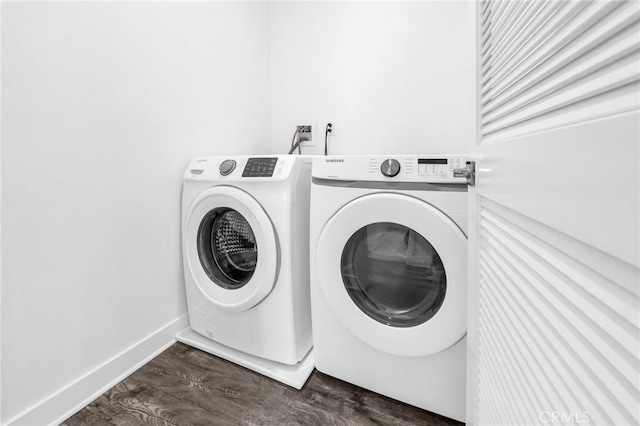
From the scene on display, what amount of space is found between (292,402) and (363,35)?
6.16ft

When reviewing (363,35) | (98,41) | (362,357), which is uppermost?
(363,35)

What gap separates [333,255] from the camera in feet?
3.15

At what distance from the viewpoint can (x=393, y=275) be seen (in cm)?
95

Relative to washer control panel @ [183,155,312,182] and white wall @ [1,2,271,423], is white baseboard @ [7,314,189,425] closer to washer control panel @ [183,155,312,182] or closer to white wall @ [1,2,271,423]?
white wall @ [1,2,271,423]

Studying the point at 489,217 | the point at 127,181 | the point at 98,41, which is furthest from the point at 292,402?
the point at 98,41

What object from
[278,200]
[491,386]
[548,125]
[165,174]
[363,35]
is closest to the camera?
[548,125]

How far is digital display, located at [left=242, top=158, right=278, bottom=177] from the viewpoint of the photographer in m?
1.08

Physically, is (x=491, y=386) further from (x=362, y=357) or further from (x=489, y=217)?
(x=362, y=357)

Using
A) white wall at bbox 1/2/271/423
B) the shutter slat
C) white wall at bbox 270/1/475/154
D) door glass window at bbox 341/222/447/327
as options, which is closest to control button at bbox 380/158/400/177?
door glass window at bbox 341/222/447/327

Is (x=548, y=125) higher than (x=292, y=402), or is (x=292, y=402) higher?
(x=548, y=125)

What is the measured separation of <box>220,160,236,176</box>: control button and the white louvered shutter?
937 millimetres

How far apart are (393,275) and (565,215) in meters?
0.68

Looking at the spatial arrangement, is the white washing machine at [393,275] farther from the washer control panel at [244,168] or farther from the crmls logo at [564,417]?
the crmls logo at [564,417]

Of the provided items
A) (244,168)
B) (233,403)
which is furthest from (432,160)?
(233,403)
